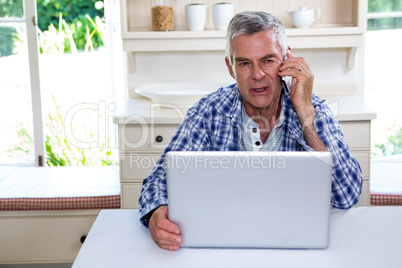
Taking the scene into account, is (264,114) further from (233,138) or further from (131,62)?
(131,62)

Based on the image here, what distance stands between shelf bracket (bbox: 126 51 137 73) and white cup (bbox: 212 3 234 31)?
50 cm

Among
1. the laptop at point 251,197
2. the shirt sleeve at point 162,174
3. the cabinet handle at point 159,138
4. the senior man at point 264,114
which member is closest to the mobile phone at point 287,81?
the senior man at point 264,114

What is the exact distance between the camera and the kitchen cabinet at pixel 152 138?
99.4 inches

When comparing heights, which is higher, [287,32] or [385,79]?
[287,32]

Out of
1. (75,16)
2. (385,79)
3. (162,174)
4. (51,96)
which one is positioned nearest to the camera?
(162,174)

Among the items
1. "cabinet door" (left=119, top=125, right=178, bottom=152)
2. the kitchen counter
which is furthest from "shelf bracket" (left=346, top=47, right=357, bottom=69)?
"cabinet door" (left=119, top=125, right=178, bottom=152)

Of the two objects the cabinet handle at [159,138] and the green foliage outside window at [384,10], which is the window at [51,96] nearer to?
the cabinet handle at [159,138]

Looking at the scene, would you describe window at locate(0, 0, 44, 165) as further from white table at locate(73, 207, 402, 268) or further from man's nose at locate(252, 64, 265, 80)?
white table at locate(73, 207, 402, 268)

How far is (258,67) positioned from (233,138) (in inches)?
9.5

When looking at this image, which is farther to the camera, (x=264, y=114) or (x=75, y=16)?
(x=75, y=16)

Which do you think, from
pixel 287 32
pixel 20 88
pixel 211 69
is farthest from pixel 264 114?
pixel 20 88

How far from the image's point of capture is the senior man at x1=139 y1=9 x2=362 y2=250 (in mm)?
1588

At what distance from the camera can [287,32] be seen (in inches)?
111

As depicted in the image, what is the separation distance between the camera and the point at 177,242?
1.26 metres
